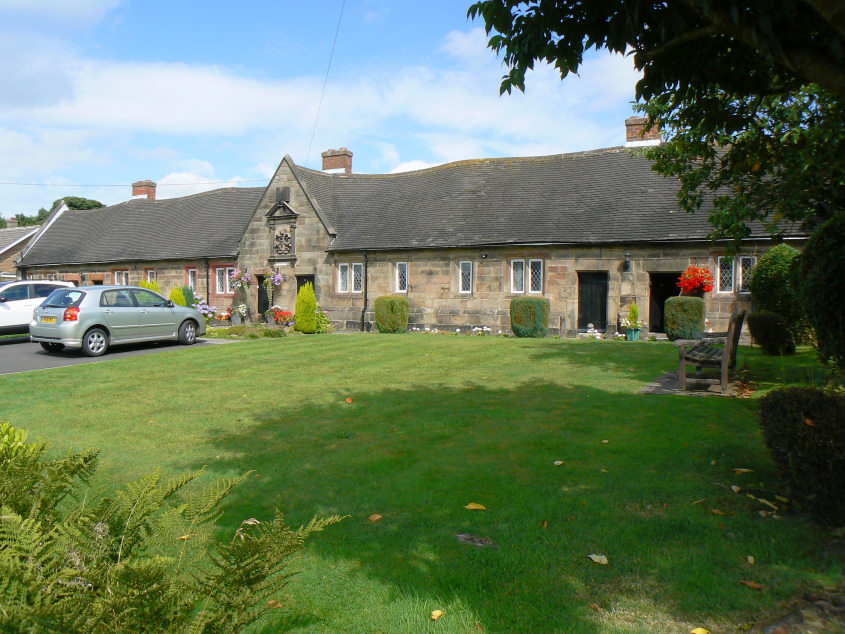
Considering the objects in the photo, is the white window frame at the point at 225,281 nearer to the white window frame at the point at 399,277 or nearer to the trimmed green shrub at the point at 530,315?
the white window frame at the point at 399,277

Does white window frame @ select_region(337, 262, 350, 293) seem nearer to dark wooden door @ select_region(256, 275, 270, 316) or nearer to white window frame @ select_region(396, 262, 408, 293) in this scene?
white window frame @ select_region(396, 262, 408, 293)

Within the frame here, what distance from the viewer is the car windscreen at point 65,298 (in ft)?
51.2

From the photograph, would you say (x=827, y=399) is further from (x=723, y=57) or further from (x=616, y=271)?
(x=616, y=271)

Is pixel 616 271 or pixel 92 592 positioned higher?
pixel 616 271

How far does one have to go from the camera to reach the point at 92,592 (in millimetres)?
2254

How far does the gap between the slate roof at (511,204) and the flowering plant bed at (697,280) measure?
1.24 m

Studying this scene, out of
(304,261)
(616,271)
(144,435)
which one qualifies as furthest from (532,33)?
(304,261)

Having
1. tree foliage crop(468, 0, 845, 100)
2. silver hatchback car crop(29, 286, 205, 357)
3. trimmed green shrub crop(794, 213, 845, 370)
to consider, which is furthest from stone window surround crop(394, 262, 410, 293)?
trimmed green shrub crop(794, 213, 845, 370)

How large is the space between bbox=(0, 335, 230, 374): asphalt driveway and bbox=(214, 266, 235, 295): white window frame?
11.4 meters

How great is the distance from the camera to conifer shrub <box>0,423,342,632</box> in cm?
215

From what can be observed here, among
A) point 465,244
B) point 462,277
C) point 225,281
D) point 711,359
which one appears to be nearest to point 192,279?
point 225,281

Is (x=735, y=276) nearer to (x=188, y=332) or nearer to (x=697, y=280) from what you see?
(x=697, y=280)

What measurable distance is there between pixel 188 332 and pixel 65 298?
3396 mm

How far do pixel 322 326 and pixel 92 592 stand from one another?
2273 centimetres
